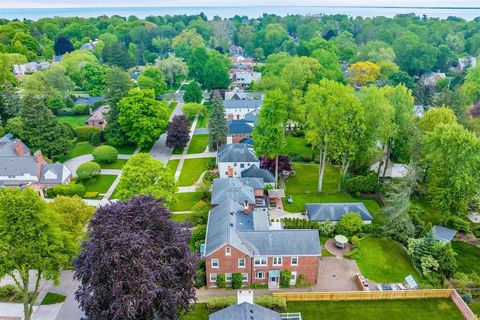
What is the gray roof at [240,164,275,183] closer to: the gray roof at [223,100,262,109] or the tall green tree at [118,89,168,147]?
the tall green tree at [118,89,168,147]

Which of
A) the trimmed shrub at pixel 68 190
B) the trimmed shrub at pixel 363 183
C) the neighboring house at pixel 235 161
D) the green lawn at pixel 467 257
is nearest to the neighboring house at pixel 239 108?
the neighboring house at pixel 235 161

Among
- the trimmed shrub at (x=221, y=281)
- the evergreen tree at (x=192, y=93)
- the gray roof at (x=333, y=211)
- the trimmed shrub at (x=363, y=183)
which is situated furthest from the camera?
the evergreen tree at (x=192, y=93)

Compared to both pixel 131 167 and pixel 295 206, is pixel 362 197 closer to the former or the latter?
pixel 295 206

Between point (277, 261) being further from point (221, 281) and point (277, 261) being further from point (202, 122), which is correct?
point (202, 122)

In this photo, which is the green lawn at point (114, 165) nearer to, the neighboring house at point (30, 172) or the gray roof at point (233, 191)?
the neighboring house at point (30, 172)

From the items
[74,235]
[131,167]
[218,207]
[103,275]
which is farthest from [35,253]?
[218,207]

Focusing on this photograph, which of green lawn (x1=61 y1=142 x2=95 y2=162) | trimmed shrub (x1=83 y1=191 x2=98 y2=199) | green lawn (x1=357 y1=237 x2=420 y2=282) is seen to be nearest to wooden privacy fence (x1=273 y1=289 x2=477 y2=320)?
green lawn (x1=357 y1=237 x2=420 y2=282)
